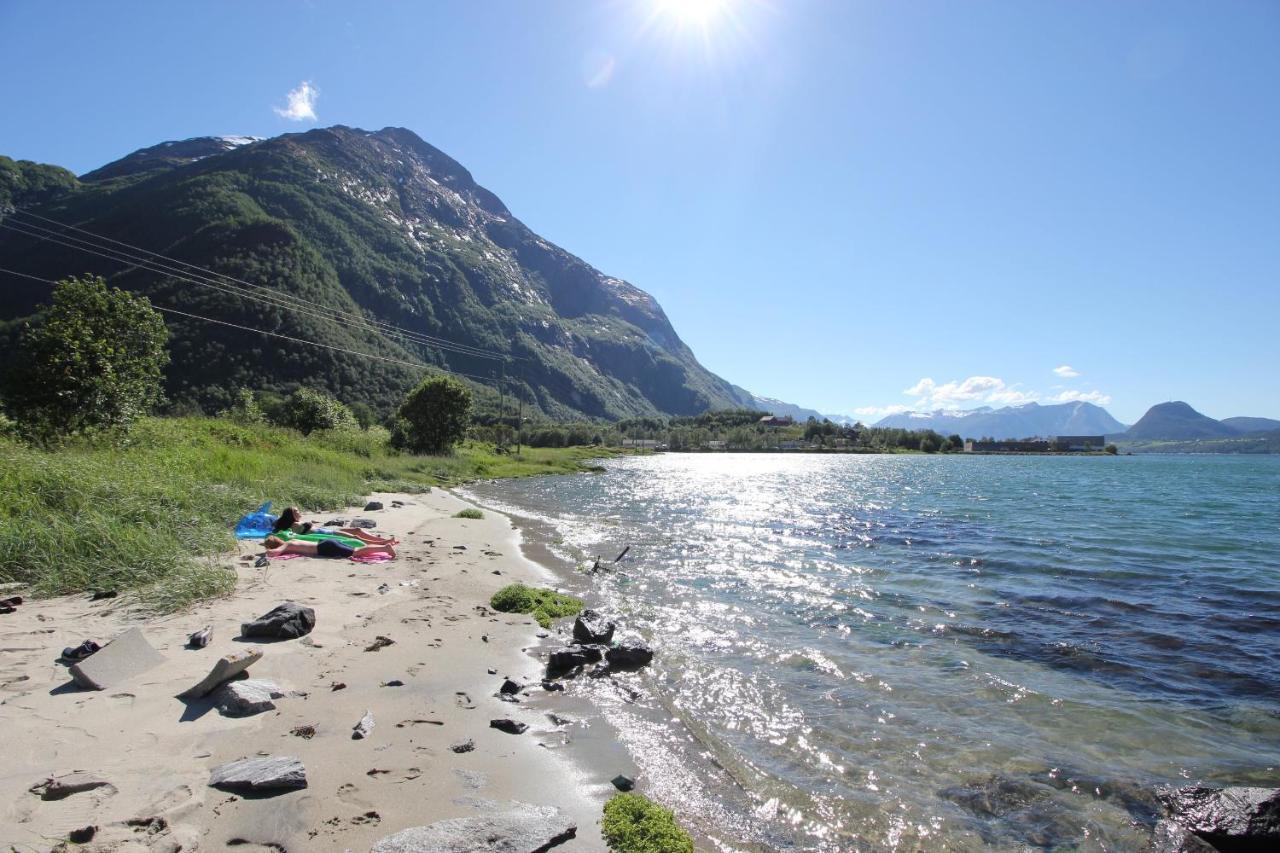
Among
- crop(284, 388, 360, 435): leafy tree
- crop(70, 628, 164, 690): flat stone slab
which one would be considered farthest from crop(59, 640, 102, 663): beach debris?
crop(284, 388, 360, 435): leafy tree

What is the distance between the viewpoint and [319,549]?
50.2 ft

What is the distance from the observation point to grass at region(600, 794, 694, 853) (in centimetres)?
499

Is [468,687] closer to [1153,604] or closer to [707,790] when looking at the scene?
[707,790]

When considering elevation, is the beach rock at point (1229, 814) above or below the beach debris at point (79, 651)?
below

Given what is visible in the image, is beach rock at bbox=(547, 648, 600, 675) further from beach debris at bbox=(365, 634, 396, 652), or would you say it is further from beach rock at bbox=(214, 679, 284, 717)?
beach rock at bbox=(214, 679, 284, 717)

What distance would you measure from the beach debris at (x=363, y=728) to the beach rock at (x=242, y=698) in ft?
3.50

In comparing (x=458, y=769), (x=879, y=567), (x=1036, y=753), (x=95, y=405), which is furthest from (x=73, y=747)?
(x=95, y=405)

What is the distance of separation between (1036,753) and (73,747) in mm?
10967

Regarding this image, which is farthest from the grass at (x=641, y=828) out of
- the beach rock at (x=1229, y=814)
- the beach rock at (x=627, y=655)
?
the beach rock at (x=1229, y=814)

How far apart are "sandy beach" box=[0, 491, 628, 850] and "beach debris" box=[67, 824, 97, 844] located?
6 centimetres

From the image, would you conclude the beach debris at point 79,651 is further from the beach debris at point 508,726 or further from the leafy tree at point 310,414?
the leafy tree at point 310,414

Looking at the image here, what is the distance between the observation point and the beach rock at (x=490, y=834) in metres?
4.41

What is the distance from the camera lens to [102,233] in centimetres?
17400

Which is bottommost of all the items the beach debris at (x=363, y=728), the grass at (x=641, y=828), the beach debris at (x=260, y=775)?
the grass at (x=641, y=828)
